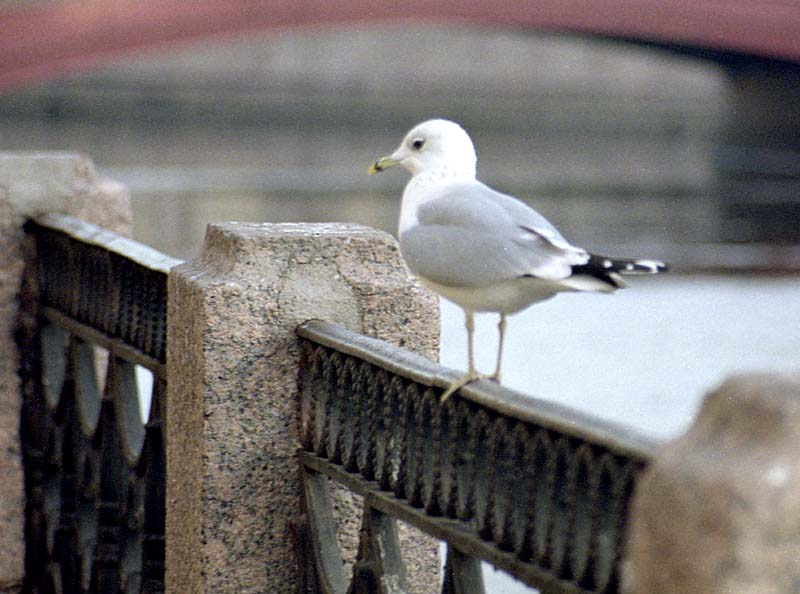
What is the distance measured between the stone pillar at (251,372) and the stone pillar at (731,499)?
1261mm

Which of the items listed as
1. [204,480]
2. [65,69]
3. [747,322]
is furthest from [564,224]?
[204,480]

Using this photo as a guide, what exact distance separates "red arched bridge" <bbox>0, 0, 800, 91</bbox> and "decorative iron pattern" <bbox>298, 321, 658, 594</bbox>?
21268mm

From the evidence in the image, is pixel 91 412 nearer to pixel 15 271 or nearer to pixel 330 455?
pixel 15 271

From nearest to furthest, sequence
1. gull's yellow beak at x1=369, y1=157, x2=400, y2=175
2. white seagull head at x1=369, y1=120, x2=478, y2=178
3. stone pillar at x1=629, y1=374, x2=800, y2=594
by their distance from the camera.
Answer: stone pillar at x1=629, y1=374, x2=800, y2=594 < white seagull head at x1=369, y1=120, x2=478, y2=178 < gull's yellow beak at x1=369, y1=157, x2=400, y2=175

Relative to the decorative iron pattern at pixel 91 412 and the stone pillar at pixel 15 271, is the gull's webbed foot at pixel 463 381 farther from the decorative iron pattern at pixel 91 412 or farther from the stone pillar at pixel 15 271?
the stone pillar at pixel 15 271

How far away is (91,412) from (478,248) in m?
1.56

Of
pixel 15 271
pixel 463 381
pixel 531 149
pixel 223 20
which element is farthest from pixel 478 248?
pixel 531 149

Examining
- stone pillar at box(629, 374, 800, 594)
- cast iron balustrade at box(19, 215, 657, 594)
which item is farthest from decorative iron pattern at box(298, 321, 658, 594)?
stone pillar at box(629, 374, 800, 594)

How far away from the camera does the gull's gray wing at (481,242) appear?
212 cm

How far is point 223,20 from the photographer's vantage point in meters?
23.7

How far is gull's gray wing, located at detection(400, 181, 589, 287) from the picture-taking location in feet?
6.95

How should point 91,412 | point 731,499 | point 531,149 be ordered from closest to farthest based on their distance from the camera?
point 731,499, point 91,412, point 531,149

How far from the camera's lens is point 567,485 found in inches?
72.2

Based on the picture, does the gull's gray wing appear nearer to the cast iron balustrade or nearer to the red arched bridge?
the cast iron balustrade
